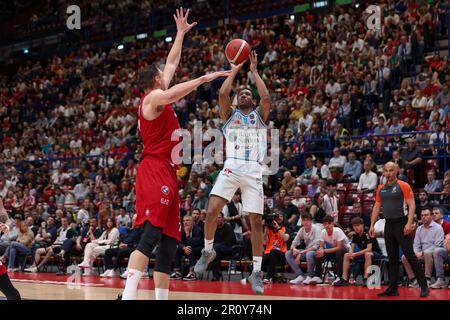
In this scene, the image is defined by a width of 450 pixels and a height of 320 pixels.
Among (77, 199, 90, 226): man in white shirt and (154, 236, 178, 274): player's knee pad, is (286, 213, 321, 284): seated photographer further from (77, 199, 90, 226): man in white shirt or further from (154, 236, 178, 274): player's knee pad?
(154, 236, 178, 274): player's knee pad

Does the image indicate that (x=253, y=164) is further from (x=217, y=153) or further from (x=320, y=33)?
(x=320, y=33)

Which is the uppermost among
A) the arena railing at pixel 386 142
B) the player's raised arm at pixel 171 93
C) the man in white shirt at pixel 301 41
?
the man in white shirt at pixel 301 41

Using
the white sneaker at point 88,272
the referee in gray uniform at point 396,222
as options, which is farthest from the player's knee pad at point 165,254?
the white sneaker at point 88,272

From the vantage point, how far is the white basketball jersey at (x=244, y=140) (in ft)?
29.3

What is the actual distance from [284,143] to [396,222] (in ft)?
24.7

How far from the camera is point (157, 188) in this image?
6.55 meters

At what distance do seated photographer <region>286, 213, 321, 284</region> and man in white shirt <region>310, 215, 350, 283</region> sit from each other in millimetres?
161

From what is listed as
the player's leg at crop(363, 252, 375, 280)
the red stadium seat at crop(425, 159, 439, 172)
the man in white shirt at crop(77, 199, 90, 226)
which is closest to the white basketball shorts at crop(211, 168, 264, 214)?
the player's leg at crop(363, 252, 375, 280)

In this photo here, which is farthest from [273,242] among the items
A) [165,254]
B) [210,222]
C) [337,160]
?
[165,254]

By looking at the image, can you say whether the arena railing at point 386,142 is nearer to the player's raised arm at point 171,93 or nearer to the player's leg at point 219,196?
the player's leg at point 219,196

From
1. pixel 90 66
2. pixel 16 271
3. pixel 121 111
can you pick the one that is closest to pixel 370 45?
pixel 121 111

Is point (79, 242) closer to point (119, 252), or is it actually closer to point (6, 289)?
point (119, 252)

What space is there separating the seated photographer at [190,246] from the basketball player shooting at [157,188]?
822cm

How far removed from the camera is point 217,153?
1833cm
